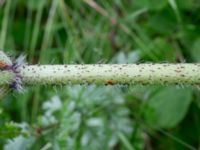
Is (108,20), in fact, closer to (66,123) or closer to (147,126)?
(147,126)

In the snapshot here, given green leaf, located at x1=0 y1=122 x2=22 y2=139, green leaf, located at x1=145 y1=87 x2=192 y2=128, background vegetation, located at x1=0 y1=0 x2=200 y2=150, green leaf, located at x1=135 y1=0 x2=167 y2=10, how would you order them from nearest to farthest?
green leaf, located at x1=0 y1=122 x2=22 y2=139 < background vegetation, located at x1=0 y1=0 x2=200 y2=150 < green leaf, located at x1=145 y1=87 x2=192 y2=128 < green leaf, located at x1=135 y1=0 x2=167 y2=10

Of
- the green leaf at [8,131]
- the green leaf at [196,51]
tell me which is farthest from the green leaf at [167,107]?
the green leaf at [8,131]

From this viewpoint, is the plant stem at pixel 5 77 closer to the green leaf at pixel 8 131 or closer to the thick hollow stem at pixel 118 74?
the thick hollow stem at pixel 118 74

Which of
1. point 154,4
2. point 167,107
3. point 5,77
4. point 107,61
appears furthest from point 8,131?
point 154,4

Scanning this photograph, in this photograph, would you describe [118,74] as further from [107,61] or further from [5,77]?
[107,61]

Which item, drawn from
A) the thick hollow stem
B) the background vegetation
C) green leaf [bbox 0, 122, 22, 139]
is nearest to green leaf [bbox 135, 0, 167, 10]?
the background vegetation

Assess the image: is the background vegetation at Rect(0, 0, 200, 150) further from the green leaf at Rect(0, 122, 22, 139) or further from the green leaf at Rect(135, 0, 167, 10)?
the green leaf at Rect(0, 122, 22, 139)

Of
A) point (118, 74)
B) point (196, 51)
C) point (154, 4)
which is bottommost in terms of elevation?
point (118, 74)

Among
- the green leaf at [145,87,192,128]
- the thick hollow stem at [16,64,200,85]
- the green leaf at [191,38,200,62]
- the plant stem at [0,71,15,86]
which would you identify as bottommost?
the thick hollow stem at [16,64,200,85]
